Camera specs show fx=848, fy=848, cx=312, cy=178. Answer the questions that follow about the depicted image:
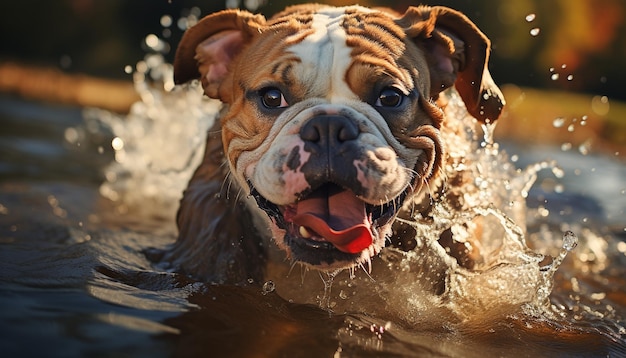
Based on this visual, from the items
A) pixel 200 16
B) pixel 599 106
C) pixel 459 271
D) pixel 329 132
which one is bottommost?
pixel 599 106

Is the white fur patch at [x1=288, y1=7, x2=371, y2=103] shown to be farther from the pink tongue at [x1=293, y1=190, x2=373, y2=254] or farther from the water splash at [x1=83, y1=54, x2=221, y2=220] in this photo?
the water splash at [x1=83, y1=54, x2=221, y2=220]

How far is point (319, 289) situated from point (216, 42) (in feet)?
4.44

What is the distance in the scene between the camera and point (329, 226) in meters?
3.38

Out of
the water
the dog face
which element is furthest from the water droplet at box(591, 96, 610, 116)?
the dog face

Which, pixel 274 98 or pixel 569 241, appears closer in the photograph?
pixel 274 98

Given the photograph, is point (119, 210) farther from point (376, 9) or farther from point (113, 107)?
point (113, 107)

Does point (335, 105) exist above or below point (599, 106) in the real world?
above

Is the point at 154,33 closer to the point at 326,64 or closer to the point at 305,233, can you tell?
the point at 326,64

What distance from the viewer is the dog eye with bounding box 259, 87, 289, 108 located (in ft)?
12.3

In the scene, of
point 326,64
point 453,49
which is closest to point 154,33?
point 453,49

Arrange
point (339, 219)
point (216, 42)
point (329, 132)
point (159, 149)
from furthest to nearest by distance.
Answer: point (159, 149) < point (216, 42) < point (339, 219) < point (329, 132)

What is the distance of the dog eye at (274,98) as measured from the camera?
374cm

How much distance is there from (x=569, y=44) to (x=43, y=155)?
1415cm

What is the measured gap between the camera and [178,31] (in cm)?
1733
